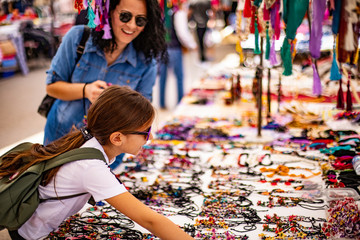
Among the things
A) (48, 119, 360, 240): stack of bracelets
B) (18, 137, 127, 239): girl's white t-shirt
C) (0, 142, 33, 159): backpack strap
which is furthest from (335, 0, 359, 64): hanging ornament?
(0, 142, 33, 159): backpack strap

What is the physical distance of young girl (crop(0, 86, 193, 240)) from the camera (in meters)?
1.43

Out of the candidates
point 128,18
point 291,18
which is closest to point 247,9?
point 291,18

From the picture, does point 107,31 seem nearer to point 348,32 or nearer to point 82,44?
point 82,44

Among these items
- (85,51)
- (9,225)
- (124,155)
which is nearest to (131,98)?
(9,225)

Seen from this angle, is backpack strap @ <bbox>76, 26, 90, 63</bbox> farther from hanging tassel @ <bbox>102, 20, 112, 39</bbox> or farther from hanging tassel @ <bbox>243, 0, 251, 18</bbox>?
hanging tassel @ <bbox>243, 0, 251, 18</bbox>

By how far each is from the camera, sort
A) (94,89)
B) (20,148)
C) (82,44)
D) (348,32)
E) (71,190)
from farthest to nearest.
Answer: (82,44) → (94,89) → (348,32) → (20,148) → (71,190)

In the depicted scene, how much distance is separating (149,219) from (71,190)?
33cm

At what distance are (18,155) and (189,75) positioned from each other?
5.54 meters

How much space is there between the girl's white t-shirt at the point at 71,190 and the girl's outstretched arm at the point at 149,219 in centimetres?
3

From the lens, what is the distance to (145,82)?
242 centimetres

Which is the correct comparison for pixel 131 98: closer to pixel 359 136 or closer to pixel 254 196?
pixel 254 196

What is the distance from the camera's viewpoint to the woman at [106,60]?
2.10 metres

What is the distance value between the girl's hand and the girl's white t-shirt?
524 millimetres

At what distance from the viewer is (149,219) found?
140 centimetres
